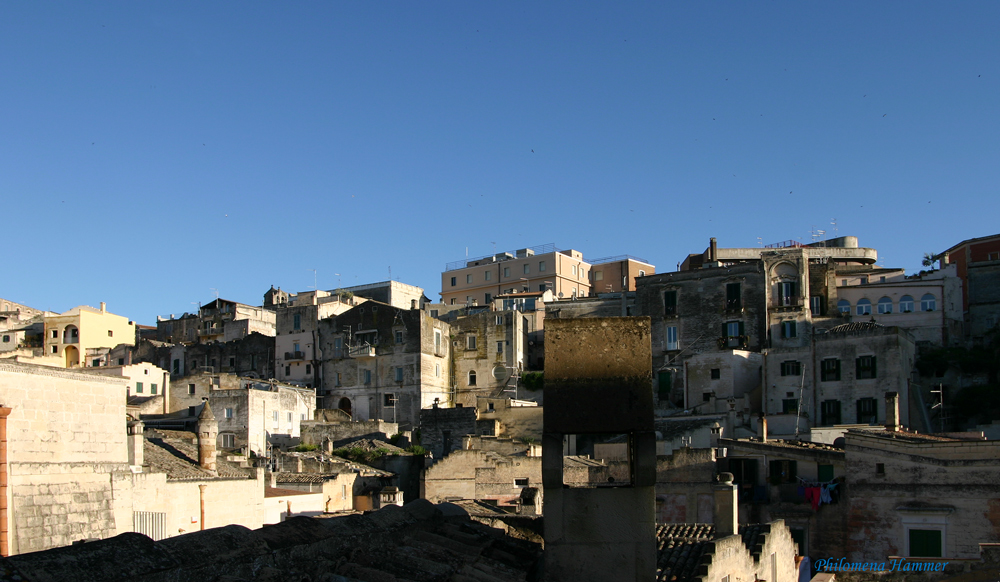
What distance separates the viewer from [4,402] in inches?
955

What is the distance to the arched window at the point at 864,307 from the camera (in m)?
56.5

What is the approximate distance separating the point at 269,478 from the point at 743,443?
2040 cm

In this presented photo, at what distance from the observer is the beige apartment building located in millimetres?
80688

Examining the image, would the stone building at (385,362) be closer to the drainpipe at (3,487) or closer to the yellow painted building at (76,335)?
the yellow painted building at (76,335)

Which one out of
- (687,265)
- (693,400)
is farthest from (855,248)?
(693,400)

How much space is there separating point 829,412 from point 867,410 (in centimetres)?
191

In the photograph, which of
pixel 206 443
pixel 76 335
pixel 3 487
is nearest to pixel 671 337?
pixel 206 443

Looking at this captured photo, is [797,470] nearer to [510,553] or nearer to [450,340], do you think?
[510,553]

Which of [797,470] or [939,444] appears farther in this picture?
[797,470]

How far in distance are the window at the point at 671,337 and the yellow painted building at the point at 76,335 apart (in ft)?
155

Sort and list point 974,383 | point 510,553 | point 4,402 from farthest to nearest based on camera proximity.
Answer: point 974,383, point 4,402, point 510,553

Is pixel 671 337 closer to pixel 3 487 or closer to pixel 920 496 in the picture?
pixel 920 496

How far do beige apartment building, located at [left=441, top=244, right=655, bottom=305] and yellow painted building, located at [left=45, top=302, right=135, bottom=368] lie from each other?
99.8 feet

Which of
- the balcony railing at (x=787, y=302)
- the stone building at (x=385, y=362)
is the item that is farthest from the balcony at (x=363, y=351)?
the balcony railing at (x=787, y=302)
